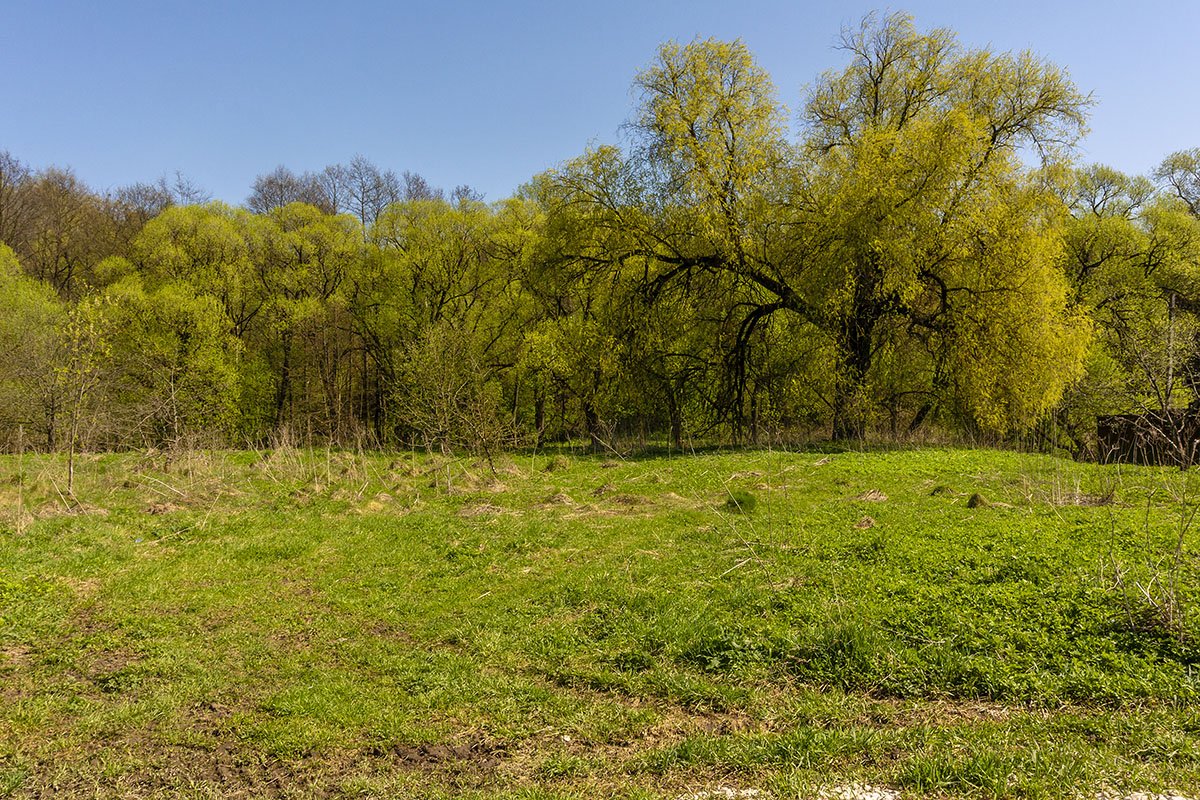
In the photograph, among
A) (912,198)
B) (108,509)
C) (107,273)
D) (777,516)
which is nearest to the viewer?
(777,516)

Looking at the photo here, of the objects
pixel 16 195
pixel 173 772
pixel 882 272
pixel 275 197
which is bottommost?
pixel 173 772

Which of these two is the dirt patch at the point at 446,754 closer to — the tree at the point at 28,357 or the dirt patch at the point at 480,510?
the dirt patch at the point at 480,510

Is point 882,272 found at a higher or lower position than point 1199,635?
higher

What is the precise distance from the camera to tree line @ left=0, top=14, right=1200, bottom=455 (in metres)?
16.3

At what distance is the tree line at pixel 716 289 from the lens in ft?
53.4

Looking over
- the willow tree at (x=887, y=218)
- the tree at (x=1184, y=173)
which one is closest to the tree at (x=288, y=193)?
the willow tree at (x=887, y=218)

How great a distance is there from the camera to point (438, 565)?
807 cm

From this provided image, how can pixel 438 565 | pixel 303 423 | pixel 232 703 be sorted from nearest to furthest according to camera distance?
pixel 232 703, pixel 438 565, pixel 303 423

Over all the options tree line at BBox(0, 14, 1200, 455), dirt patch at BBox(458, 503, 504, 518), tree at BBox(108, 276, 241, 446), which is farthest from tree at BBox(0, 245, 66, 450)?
dirt patch at BBox(458, 503, 504, 518)

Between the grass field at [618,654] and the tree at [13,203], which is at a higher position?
the tree at [13,203]

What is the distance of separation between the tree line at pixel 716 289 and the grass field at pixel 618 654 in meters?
6.04

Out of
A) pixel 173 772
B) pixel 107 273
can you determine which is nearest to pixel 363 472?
pixel 173 772

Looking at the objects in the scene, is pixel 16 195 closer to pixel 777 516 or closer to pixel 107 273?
pixel 107 273

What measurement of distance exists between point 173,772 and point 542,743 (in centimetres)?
229
